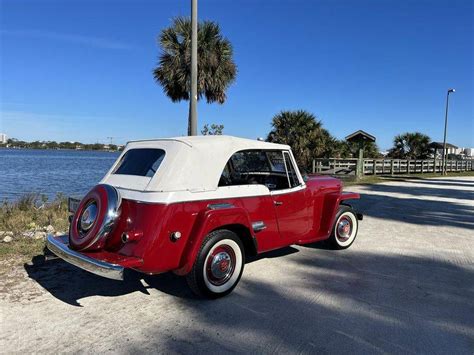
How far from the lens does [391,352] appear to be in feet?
11.1

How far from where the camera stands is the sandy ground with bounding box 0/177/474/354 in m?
3.51

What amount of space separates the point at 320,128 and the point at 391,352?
943 inches

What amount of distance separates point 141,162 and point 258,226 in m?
1.59

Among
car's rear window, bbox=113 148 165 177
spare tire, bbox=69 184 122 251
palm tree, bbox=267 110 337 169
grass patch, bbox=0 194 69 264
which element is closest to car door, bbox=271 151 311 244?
car's rear window, bbox=113 148 165 177

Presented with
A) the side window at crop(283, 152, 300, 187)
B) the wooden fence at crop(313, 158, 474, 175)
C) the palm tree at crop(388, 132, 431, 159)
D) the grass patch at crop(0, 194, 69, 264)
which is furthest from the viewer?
the palm tree at crop(388, 132, 431, 159)

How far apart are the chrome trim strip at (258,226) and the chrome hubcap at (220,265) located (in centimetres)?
42

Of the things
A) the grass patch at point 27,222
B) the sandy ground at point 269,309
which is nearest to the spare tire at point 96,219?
the sandy ground at point 269,309

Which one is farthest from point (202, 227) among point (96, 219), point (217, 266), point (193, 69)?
point (193, 69)

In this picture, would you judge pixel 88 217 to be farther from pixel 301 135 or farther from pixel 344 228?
pixel 301 135

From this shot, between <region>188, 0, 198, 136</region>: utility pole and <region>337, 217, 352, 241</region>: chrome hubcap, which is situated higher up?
<region>188, 0, 198, 136</region>: utility pole

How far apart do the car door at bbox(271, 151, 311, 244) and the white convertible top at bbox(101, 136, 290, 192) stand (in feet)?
2.88

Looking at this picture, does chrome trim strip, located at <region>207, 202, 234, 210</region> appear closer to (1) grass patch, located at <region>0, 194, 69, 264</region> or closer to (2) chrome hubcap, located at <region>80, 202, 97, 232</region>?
(2) chrome hubcap, located at <region>80, 202, 97, 232</region>

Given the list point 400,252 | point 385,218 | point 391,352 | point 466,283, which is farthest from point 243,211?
point 385,218

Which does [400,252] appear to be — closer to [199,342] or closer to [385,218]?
[385,218]
